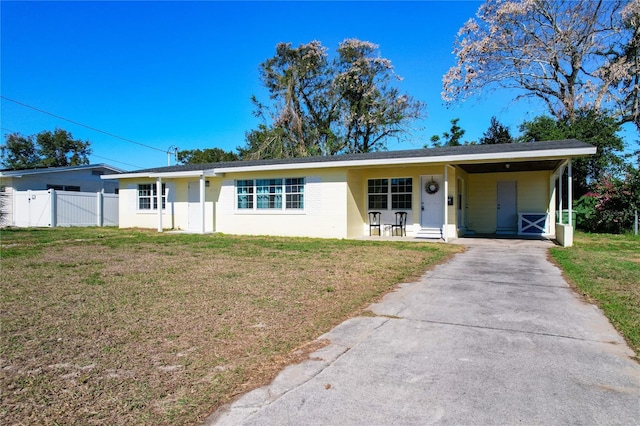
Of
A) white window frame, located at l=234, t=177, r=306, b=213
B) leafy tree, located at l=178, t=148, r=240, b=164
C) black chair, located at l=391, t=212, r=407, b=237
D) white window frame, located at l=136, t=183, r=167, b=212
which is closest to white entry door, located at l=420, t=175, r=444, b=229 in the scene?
black chair, located at l=391, t=212, r=407, b=237

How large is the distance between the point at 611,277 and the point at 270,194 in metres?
11.8

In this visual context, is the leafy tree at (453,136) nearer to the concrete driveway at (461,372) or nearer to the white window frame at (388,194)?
the white window frame at (388,194)

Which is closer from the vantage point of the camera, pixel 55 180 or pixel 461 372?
pixel 461 372

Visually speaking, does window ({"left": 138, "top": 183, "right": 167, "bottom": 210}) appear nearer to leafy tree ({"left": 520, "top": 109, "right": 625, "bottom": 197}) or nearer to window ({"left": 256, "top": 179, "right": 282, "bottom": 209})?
window ({"left": 256, "top": 179, "right": 282, "bottom": 209})

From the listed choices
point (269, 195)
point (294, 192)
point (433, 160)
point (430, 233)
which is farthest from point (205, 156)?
point (433, 160)

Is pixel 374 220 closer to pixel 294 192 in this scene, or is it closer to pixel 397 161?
pixel 397 161

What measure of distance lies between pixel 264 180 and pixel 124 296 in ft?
36.6

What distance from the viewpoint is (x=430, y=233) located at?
14.7 metres

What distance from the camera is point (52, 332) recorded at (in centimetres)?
409

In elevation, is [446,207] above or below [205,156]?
below

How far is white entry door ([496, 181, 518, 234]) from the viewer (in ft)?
54.8

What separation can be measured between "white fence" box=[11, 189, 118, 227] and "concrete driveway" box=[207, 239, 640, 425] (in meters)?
20.9

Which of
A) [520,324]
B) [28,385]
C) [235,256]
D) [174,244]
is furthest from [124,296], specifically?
[174,244]

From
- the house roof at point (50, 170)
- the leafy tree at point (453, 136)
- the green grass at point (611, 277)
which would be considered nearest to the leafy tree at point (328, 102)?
the leafy tree at point (453, 136)
